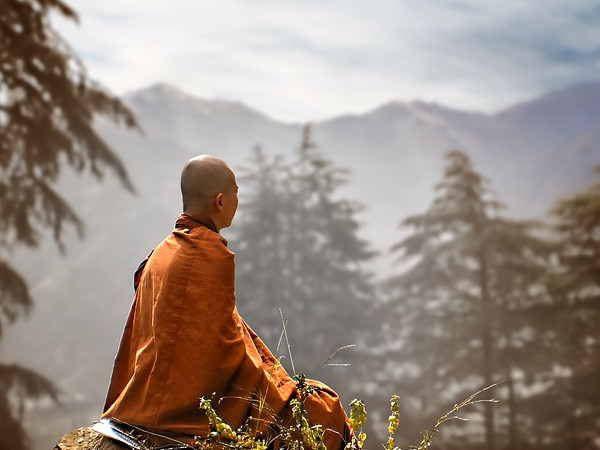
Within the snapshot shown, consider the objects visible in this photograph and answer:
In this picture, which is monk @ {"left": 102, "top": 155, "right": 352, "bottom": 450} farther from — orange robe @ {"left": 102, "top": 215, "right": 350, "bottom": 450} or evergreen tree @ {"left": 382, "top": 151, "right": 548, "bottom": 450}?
evergreen tree @ {"left": 382, "top": 151, "right": 548, "bottom": 450}

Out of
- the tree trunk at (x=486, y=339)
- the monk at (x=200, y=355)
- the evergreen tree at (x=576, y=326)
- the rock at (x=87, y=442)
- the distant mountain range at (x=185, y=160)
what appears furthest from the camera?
the distant mountain range at (x=185, y=160)

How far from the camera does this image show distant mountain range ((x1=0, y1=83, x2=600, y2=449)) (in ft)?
65.7

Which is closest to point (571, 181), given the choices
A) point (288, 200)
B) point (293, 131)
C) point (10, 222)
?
point (288, 200)

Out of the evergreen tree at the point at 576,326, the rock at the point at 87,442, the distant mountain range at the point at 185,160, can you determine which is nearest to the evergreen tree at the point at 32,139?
the rock at the point at 87,442

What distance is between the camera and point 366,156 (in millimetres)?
24422

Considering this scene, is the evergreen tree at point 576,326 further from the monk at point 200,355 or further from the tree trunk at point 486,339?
the monk at point 200,355

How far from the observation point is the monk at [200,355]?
8.20 feet

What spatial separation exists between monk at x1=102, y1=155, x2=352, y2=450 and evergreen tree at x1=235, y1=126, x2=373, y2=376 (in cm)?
1661

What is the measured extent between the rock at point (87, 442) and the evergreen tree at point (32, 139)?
7.89 m

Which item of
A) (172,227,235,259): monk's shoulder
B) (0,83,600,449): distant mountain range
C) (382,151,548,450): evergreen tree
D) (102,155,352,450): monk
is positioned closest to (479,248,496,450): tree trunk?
(382,151,548,450): evergreen tree

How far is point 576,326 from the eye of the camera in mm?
14797

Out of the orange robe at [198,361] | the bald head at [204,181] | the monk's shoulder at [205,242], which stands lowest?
the orange robe at [198,361]

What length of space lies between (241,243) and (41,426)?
737 centimetres

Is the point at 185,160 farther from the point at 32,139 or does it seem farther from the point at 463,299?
the point at 32,139
